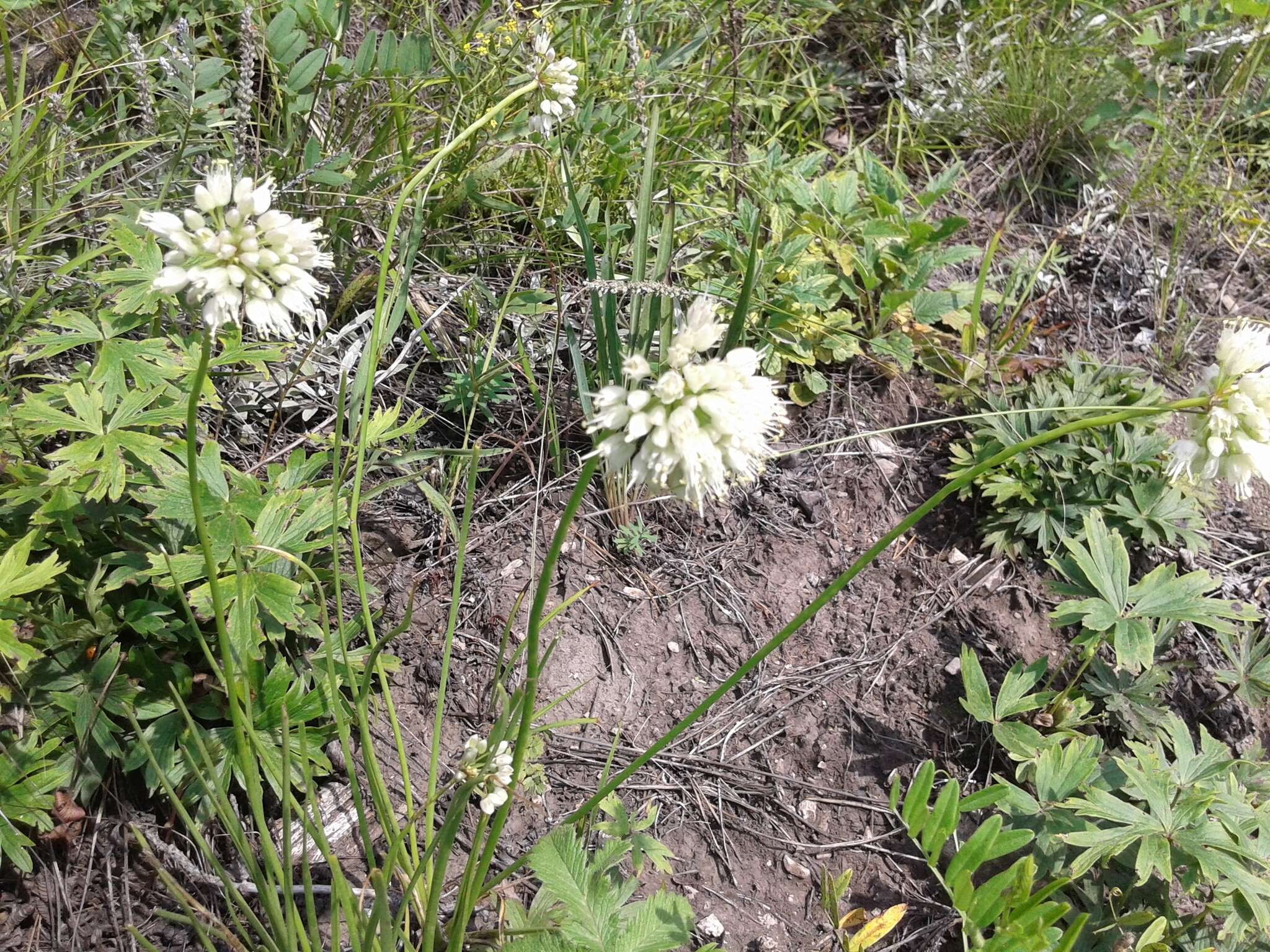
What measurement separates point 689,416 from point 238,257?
709 millimetres

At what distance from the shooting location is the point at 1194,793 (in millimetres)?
1957

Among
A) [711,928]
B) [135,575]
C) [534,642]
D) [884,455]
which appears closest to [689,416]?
[534,642]

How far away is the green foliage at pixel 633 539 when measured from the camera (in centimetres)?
253

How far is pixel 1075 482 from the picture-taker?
264 centimetres

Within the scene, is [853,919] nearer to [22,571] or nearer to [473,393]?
[473,393]

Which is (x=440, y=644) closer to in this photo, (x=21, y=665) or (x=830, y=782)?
(x=21, y=665)

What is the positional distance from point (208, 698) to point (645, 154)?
168 centimetres

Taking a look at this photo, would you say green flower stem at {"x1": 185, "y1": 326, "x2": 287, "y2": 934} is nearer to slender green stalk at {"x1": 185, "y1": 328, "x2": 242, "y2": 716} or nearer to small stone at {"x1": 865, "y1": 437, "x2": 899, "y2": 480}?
slender green stalk at {"x1": 185, "y1": 328, "x2": 242, "y2": 716}

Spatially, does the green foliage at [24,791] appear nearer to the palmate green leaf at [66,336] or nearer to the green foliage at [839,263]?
the palmate green leaf at [66,336]

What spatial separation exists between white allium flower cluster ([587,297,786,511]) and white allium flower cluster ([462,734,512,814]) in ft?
1.86

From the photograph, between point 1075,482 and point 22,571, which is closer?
point 22,571

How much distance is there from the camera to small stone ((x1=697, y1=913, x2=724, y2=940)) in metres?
2.00

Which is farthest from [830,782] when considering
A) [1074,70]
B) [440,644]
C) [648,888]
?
[1074,70]

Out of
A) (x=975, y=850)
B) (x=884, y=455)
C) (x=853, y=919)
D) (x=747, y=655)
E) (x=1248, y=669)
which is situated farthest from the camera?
(x=884, y=455)
